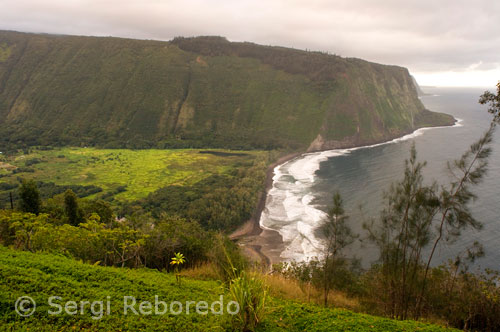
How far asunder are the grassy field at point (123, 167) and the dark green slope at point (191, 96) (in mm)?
13385

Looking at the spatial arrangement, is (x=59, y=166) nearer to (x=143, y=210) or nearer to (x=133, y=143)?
(x=133, y=143)

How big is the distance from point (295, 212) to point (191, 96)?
373 feet

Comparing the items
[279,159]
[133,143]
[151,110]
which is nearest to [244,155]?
[279,159]

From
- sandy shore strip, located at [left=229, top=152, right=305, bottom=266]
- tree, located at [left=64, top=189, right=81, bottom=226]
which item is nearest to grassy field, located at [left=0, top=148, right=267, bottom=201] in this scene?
sandy shore strip, located at [left=229, top=152, right=305, bottom=266]

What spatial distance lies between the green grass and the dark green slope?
118 meters

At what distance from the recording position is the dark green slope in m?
137

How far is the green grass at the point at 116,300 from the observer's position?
799 centimetres

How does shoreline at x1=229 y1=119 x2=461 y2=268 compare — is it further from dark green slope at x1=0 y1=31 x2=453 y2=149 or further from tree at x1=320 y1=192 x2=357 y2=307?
dark green slope at x1=0 y1=31 x2=453 y2=149

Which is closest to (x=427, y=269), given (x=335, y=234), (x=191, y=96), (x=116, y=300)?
(x=335, y=234)

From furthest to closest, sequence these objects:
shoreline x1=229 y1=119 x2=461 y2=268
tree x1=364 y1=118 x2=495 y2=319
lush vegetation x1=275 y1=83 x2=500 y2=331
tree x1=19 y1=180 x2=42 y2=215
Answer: shoreline x1=229 y1=119 x2=461 y2=268, tree x1=19 y1=180 x2=42 y2=215, tree x1=364 y1=118 x2=495 y2=319, lush vegetation x1=275 y1=83 x2=500 y2=331

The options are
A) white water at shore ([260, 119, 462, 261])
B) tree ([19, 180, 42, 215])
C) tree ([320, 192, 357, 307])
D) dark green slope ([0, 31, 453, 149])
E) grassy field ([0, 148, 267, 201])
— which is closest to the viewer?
tree ([320, 192, 357, 307])

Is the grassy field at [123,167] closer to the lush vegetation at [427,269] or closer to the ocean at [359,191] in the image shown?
the ocean at [359,191]

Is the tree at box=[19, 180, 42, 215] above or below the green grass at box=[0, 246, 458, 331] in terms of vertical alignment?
below

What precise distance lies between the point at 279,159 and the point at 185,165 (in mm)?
33480
